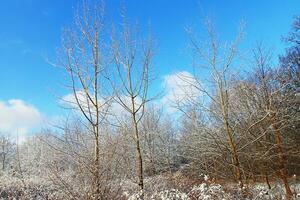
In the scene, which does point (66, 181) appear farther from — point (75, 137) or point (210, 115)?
point (210, 115)

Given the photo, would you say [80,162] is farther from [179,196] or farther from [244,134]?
[244,134]

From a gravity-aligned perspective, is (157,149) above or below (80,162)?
above

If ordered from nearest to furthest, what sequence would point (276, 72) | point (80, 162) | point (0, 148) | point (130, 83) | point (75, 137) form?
point (80, 162) < point (75, 137) < point (130, 83) < point (276, 72) < point (0, 148)

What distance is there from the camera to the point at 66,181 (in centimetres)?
761

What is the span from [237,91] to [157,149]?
22990 millimetres

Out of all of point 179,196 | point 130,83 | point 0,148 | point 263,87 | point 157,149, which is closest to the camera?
point 179,196

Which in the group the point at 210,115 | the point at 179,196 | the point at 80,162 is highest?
the point at 210,115

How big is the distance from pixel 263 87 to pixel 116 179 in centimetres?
795

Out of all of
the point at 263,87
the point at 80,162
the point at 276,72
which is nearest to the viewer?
the point at 80,162

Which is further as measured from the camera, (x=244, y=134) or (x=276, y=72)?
(x=276, y=72)

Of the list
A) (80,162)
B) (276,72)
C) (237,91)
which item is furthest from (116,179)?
(276,72)

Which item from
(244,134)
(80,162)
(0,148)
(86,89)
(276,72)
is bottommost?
(80,162)

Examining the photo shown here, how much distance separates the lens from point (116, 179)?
7.93m

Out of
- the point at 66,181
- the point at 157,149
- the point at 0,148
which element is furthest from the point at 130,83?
the point at 0,148
